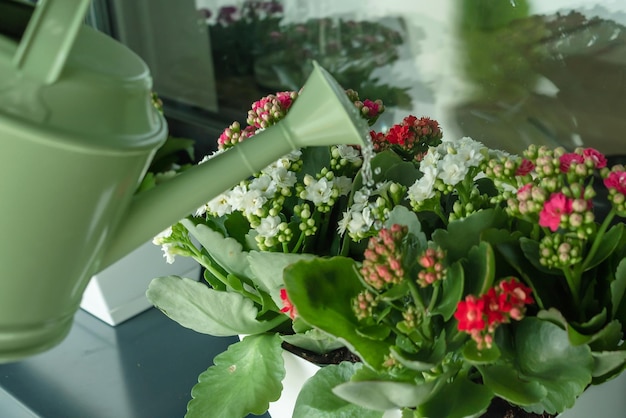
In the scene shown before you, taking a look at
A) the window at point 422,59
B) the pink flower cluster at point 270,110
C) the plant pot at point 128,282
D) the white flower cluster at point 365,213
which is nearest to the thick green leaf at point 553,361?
the white flower cluster at point 365,213

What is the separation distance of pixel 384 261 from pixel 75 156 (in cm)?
17

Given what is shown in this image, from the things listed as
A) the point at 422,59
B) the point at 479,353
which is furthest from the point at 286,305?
the point at 422,59

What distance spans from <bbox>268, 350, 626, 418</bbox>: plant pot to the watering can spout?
165mm

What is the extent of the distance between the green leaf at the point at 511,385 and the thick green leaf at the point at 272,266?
130 millimetres

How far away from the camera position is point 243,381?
497mm

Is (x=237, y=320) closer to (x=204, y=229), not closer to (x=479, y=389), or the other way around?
(x=204, y=229)

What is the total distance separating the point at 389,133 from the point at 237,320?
19 centimetres

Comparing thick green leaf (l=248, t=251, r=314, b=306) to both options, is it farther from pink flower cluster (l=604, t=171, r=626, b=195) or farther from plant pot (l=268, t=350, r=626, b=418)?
pink flower cluster (l=604, t=171, r=626, b=195)

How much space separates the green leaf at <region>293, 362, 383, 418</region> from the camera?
0.45m

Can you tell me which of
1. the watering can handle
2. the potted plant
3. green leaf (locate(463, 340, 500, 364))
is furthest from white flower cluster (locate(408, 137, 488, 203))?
the watering can handle

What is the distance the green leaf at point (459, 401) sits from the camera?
0.39m

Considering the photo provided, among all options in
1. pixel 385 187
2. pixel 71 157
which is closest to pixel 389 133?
pixel 385 187

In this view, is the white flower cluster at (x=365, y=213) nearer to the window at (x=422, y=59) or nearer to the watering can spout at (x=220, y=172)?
the watering can spout at (x=220, y=172)

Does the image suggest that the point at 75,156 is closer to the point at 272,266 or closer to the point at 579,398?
the point at 272,266
